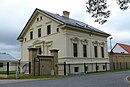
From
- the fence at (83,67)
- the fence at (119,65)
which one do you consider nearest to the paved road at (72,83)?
the fence at (83,67)

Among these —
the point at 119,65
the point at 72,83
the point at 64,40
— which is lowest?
the point at 72,83

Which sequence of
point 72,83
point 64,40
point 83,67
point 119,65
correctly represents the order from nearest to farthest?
point 72,83 < point 64,40 < point 83,67 < point 119,65

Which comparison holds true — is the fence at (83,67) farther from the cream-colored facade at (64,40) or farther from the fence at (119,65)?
the fence at (119,65)

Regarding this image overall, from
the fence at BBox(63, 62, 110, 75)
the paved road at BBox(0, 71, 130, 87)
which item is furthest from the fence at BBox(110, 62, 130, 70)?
the paved road at BBox(0, 71, 130, 87)

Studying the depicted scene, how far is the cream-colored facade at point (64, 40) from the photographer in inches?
1091

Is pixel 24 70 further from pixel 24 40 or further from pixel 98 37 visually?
pixel 98 37

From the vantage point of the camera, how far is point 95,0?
13250 mm

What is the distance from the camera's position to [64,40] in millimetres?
27562

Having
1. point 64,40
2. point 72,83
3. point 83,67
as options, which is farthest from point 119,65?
point 72,83

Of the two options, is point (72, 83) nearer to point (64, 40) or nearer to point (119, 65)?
point (64, 40)

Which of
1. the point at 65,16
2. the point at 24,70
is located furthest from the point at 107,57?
the point at 24,70

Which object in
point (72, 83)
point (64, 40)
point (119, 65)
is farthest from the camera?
point (119, 65)

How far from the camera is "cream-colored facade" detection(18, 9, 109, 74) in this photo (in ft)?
90.9

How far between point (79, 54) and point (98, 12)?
16.2 metres
